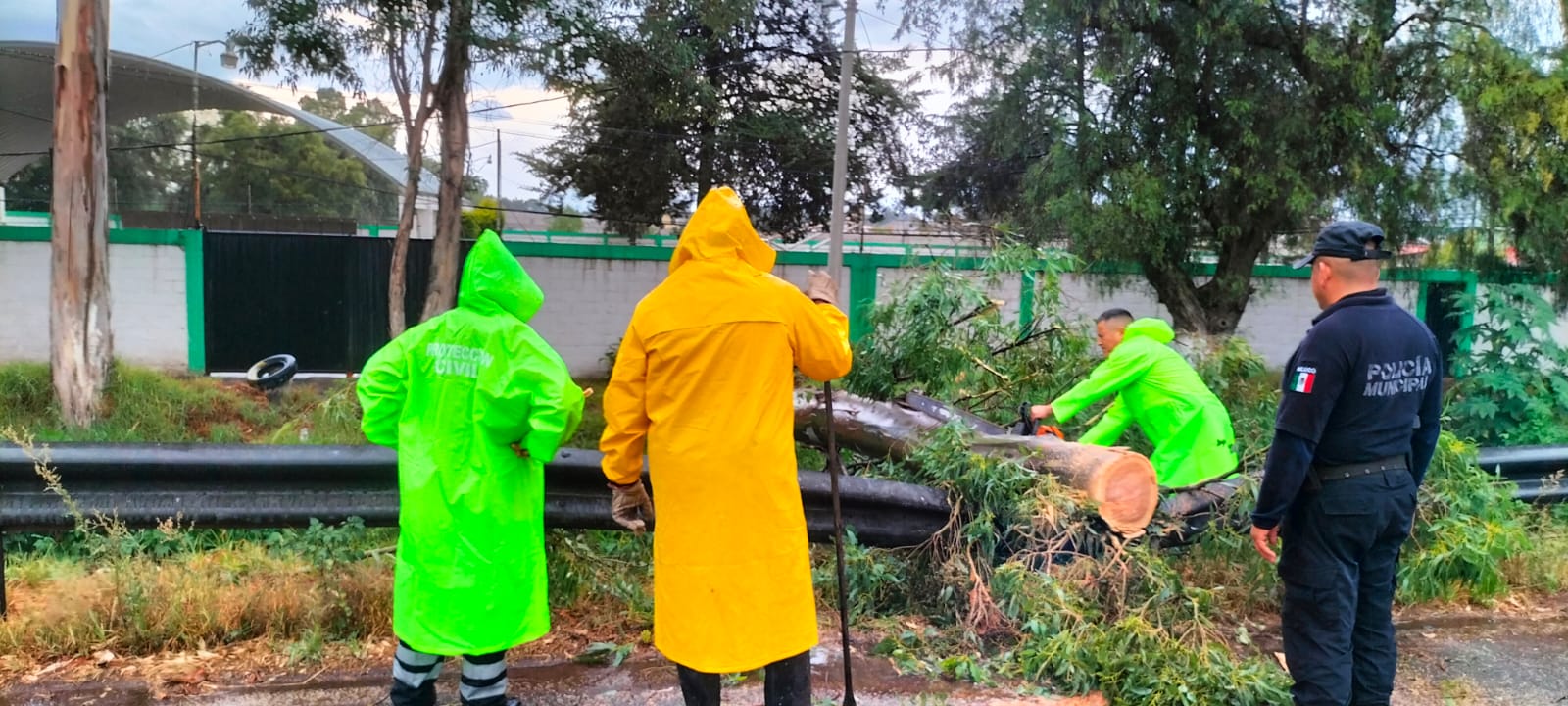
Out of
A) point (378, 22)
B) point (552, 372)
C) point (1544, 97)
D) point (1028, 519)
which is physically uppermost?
point (378, 22)

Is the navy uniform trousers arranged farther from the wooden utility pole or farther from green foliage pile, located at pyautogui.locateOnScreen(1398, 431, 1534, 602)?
the wooden utility pole

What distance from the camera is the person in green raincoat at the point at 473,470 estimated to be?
2.81 m

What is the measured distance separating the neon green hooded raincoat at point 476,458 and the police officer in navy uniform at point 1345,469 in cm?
226

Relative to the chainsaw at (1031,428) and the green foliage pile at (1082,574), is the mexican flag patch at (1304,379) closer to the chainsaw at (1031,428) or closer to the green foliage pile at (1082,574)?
the green foliage pile at (1082,574)

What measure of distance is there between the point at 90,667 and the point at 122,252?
10725mm

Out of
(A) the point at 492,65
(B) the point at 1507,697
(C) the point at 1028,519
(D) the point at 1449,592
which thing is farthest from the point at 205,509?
(A) the point at 492,65

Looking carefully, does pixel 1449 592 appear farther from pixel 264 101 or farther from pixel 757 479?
pixel 264 101

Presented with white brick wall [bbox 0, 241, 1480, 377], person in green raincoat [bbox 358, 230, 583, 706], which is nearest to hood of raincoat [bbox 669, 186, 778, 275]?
person in green raincoat [bbox 358, 230, 583, 706]

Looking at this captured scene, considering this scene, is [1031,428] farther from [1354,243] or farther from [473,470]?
[473,470]

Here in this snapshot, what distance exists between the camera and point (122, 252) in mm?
11883

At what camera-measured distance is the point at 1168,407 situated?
466cm

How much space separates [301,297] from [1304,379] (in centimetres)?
1285

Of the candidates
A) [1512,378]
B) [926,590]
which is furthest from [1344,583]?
[1512,378]

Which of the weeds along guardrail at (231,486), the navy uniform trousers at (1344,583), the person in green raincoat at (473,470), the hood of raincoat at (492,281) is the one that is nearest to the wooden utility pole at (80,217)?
the weeds along guardrail at (231,486)
